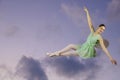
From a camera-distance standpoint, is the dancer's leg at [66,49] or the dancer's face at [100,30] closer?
the dancer's face at [100,30]

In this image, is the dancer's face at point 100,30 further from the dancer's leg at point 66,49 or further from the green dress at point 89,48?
the dancer's leg at point 66,49

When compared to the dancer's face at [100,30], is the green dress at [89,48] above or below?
below

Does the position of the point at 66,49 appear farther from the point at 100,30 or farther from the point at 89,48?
the point at 100,30

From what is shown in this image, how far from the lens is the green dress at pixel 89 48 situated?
678 inches

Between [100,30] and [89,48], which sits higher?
[100,30]

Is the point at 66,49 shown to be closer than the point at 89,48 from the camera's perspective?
Yes

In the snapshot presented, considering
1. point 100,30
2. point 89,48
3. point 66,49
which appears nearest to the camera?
point 100,30

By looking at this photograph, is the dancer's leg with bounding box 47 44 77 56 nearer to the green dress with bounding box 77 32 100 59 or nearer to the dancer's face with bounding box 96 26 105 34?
the green dress with bounding box 77 32 100 59

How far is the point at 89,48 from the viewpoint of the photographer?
683 inches

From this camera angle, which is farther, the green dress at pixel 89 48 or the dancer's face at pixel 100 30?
the green dress at pixel 89 48

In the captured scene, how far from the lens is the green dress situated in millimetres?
17219

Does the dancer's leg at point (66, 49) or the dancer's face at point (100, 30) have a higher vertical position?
the dancer's face at point (100, 30)

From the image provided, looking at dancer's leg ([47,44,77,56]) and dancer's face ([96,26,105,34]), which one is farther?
dancer's leg ([47,44,77,56])

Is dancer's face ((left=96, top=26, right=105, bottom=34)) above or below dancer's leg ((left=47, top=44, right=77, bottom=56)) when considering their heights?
above
